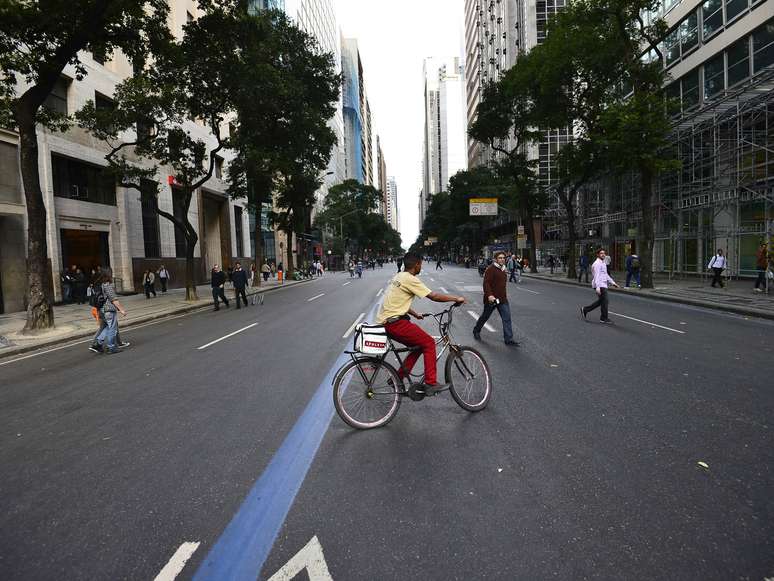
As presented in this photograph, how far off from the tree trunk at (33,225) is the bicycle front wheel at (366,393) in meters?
11.6

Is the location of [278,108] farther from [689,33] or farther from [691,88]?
[689,33]

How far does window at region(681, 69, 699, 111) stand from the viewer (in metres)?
25.7

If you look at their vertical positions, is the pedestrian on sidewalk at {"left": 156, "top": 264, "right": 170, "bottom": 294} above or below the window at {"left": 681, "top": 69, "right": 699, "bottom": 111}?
below

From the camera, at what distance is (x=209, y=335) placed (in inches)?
452

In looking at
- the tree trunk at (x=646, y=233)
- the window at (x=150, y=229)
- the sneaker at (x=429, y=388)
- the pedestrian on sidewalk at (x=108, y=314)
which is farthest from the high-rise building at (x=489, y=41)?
the sneaker at (x=429, y=388)

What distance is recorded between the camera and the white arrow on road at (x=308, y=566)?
8.41 feet

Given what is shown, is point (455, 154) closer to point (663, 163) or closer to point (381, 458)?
point (663, 163)

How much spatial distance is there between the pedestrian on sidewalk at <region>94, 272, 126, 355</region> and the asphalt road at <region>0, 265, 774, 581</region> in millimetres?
2543

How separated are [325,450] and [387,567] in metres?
1.70

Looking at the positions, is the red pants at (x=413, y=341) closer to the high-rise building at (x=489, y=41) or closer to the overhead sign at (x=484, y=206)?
the high-rise building at (x=489, y=41)

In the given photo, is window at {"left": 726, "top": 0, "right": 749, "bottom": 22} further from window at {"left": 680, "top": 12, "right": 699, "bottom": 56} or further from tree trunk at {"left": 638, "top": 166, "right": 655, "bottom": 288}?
tree trunk at {"left": 638, "top": 166, "right": 655, "bottom": 288}

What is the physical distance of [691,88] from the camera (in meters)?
26.2

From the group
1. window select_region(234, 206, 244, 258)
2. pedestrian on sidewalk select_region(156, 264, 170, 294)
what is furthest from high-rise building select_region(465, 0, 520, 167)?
pedestrian on sidewalk select_region(156, 264, 170, 294)

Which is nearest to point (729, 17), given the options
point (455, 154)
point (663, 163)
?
point (663, 163)
